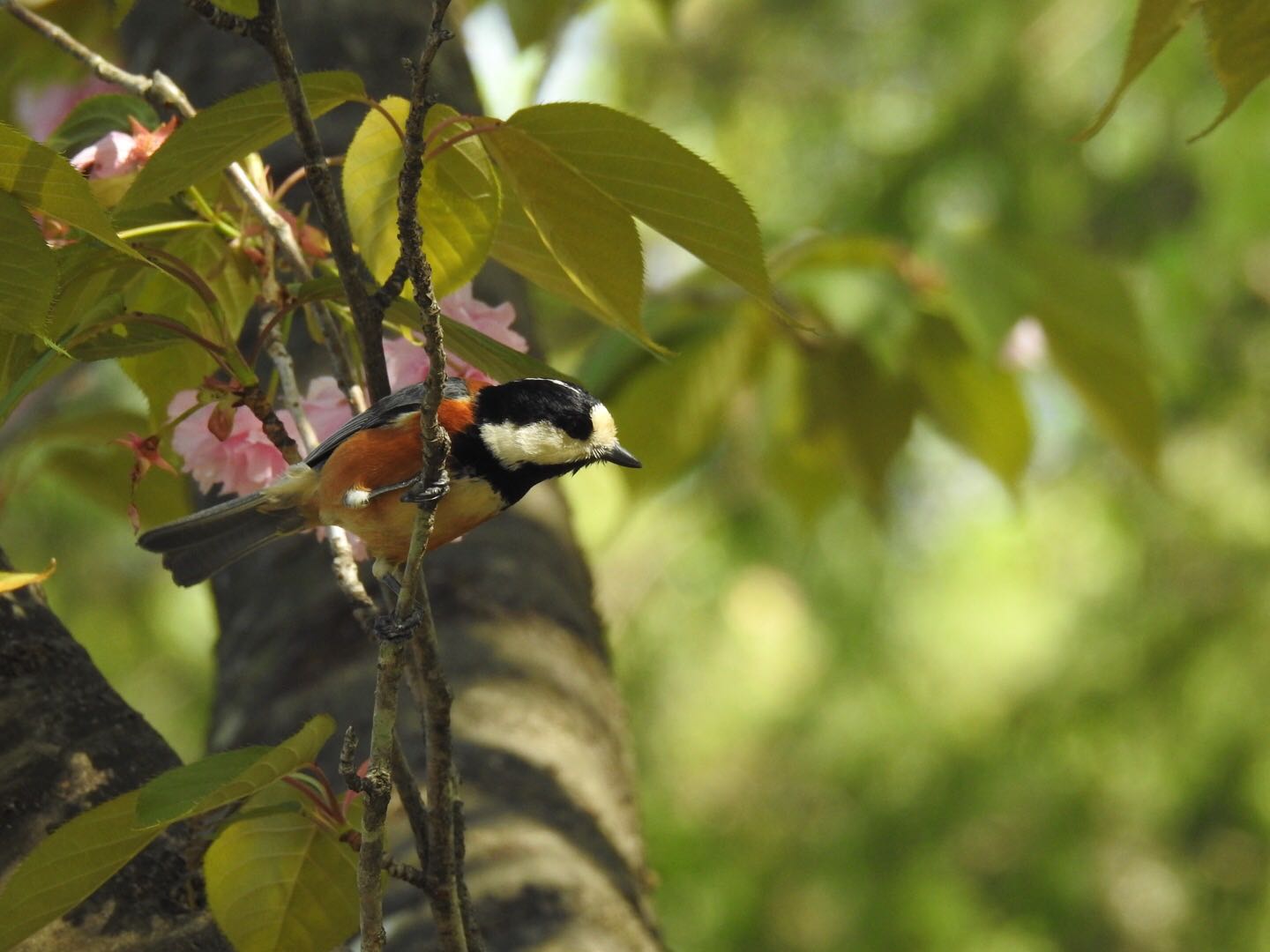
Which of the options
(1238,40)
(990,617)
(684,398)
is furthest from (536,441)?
(990,617)

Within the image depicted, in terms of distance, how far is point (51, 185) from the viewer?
99 centimetres

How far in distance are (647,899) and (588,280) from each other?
1007 mm

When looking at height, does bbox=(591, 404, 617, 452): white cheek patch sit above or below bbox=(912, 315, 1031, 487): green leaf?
below

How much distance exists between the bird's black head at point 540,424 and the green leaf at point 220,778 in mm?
341

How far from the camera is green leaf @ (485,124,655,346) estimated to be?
110 cm

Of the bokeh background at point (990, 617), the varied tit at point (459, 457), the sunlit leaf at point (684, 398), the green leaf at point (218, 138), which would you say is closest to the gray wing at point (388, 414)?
the varied tit at point (459, 457)

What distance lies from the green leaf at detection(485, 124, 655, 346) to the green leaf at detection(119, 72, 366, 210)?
0.49 feet

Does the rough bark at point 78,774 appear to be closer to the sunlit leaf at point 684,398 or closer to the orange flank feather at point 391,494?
the orange flank feather at point 391,494

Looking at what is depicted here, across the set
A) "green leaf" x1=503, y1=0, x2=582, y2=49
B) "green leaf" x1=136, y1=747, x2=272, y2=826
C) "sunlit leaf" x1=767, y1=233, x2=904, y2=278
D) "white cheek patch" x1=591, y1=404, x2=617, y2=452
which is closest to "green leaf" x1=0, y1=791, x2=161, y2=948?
"green leaf" x1=136, y1=747, x2=272, y2=826

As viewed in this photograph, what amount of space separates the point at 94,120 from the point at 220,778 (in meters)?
0.68

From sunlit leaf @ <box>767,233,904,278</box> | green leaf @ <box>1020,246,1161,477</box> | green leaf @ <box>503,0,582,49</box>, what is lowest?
green leaf @ <box>1020,246,1161,477</box>

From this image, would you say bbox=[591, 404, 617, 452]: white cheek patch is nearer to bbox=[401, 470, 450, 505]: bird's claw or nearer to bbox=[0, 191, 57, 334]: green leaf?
bbox=[401, 470, 450, 505]: bird's claw

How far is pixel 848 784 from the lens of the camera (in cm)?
471

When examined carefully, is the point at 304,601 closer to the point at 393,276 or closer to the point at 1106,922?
the point at 393,276
